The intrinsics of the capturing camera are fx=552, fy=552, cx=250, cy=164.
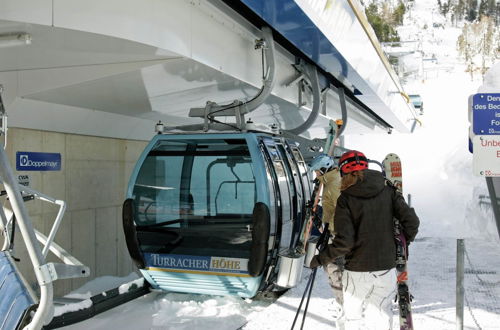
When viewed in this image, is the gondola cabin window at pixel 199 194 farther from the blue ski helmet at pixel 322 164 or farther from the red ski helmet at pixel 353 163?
the red ski helmet at pixel 353 163

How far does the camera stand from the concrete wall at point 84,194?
6.51 metres

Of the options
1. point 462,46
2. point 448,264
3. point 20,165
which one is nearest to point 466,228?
point 448,264

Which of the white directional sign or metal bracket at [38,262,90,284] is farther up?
the white directional sign

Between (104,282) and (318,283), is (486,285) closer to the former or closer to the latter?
(318,283)

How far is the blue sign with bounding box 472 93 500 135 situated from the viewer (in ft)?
13.5

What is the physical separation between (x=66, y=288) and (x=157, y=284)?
71.4 inches

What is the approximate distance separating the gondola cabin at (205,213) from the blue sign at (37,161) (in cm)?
150

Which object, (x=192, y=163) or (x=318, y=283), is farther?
(x=318, y=283)

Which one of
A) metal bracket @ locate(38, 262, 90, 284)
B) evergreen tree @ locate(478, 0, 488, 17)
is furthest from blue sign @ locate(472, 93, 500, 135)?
evergreen tree @ locate(478, 0, 488, 17)

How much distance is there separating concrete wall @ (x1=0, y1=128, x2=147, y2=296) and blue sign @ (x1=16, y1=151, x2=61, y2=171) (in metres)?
0.06

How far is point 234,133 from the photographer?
18.2ft

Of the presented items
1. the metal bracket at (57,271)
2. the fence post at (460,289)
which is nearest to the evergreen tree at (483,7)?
the fence post at (460,289)

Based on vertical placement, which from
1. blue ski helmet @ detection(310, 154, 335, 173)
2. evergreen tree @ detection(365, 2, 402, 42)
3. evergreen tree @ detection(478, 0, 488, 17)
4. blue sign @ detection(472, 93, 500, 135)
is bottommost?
blue ski helmet @ detection(310, 154, 335, 173)

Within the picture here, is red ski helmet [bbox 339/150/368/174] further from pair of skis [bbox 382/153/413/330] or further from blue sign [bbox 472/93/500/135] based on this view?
blue sign [bbox 472/93/500/135]
